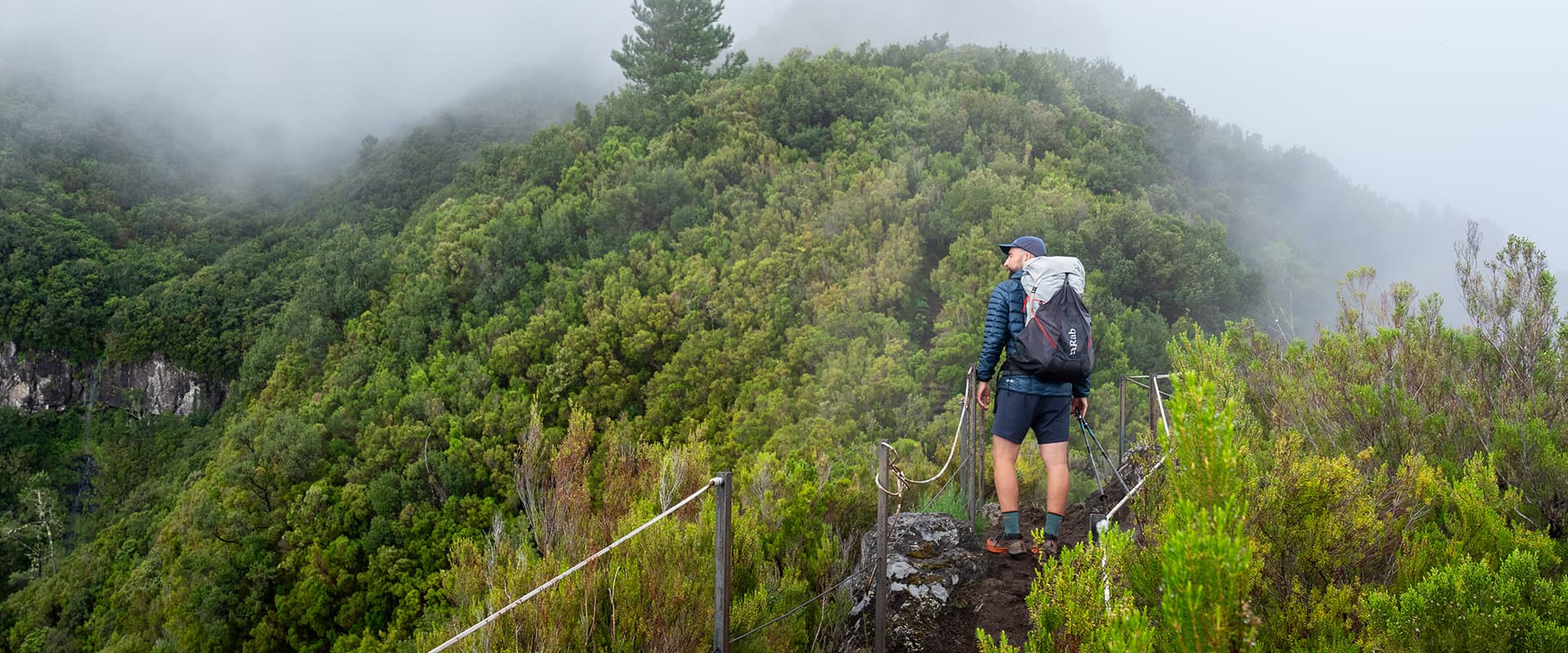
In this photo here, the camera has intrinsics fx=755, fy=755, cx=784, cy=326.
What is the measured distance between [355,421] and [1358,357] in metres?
12.8

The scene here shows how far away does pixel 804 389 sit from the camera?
873 centimetres

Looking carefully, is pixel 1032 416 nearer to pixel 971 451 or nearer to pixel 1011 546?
pixel 1011 546

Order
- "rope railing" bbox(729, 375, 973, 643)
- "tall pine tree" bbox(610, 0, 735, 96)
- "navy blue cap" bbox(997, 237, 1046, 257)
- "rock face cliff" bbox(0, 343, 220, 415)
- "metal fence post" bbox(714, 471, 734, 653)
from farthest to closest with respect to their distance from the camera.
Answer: "rock face cliff" bbox(0, 343, 220, 415), "tall pine tree" bbox(610, 0, 735, 96), "navy blue cap" bbox(997, 237, 1046, 257), "rope railing" bbox(729, 375, 973, 643), "metal fence post" bbox(714, 471, 734, 653)

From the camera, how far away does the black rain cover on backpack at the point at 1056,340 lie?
10.1 feet

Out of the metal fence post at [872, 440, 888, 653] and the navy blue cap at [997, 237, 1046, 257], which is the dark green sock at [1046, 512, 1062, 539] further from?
the navy blue cap at [997, 237, 1046, 257]

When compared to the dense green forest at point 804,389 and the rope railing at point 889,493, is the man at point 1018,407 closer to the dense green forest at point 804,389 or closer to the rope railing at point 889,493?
the rope railing at point 889,493

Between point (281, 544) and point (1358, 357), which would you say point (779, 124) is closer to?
point (281, 544)

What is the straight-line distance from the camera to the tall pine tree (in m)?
21.3

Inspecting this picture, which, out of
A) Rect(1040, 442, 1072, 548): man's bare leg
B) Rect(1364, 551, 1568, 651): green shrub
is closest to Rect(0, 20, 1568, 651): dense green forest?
Rect(1364, 551, 1568, 651): green shrub

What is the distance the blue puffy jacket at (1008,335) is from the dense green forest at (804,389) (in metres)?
0.55

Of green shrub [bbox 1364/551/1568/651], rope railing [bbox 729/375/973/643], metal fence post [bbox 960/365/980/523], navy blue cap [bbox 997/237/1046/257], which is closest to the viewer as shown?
green shrub [bbox 1364/551/1568/651]

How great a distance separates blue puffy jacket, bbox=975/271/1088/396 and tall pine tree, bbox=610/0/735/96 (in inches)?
765

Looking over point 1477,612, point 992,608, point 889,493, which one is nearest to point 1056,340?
point 889,493

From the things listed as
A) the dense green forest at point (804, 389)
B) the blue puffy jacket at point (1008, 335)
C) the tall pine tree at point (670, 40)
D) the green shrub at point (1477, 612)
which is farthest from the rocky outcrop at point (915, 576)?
the tall pine tree at point (670, 40)
